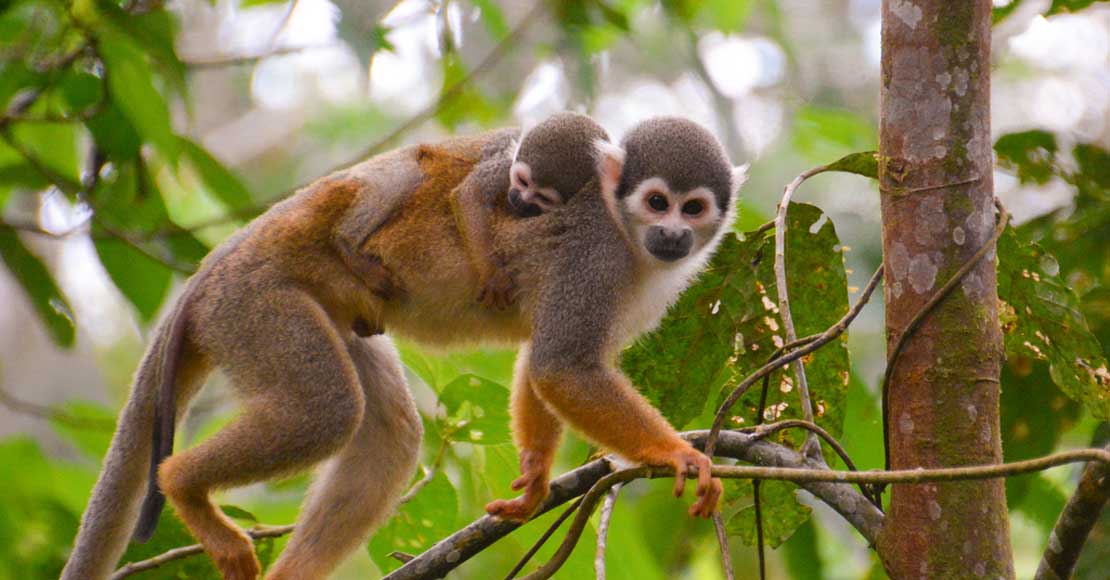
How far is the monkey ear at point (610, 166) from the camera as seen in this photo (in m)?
3.43

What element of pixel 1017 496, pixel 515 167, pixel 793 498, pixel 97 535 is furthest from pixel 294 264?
pixel 1017 496

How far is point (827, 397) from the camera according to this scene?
Answer: 274 cm

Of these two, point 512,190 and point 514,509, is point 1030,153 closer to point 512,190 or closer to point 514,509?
point 512,190

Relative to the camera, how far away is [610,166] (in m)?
3.44

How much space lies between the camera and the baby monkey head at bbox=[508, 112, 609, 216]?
3471mm

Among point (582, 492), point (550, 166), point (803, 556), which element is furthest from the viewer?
point (803, 556)

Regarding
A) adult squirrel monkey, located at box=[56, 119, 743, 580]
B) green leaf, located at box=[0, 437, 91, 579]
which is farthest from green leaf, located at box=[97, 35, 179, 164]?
green leaf, located at box=[0, 437, 91, 579]

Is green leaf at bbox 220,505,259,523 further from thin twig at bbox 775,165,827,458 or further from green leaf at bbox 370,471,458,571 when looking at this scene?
thin twig at bbox 775,165,827,458

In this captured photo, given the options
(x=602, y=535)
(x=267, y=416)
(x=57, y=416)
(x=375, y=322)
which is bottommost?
(x=57, y=416)

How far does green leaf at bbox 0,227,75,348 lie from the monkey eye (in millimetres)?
2679

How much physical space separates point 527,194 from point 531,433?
0.77 metres

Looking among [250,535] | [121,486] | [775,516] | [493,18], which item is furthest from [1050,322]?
[493,18]

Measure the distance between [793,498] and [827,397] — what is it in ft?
0.93

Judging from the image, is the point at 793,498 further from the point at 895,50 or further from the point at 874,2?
the point at 874,2
